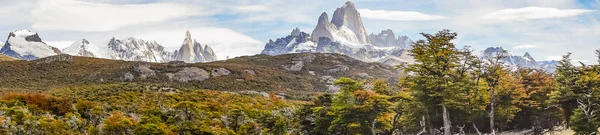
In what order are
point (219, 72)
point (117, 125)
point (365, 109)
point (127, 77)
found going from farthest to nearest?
point (219, 72), point (127, 77), point (365, 109), point (117, 125)

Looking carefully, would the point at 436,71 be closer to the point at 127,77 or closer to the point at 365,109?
the point at 365,109

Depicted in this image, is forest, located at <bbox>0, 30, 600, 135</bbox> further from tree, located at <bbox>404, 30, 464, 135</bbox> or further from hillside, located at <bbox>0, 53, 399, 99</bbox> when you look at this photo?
hillside, located at <bbox>0, 53, 399, 99</bbox>

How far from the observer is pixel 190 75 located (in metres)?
150

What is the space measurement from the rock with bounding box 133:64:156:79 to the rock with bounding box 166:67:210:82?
18.2 feet

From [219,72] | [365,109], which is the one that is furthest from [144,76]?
[365,109]

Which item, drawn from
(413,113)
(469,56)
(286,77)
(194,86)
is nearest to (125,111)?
(413,113)

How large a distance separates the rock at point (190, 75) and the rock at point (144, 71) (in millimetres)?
5557

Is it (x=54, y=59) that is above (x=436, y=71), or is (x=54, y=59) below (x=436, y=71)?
above

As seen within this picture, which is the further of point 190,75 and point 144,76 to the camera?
point 190,75

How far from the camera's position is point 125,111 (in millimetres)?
48344

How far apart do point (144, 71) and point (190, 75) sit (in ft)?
47.6

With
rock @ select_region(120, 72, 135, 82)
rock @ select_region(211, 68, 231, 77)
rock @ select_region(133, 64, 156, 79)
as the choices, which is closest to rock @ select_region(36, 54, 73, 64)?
rock @ select_region(133, 64, 156, 79)

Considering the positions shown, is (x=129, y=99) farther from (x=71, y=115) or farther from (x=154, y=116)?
(x=154, y=116)

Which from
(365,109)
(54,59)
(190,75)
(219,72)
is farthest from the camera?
(219,72)
